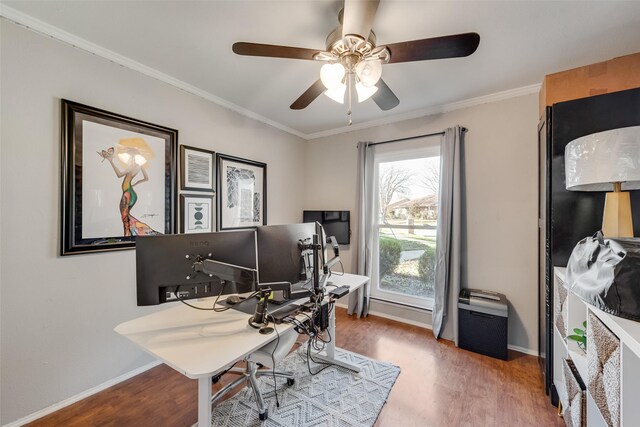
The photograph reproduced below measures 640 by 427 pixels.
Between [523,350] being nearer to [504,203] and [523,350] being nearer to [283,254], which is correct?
[504,203]

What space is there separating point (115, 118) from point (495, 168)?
3.39m

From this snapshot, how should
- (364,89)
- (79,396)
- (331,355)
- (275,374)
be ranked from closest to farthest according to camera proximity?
(364,89) < (79,396) < (275,374) < (331,355)

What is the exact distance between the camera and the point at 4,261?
1.46m

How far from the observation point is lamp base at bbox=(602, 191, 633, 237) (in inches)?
49.9

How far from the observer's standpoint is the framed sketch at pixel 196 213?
2305 millimetres

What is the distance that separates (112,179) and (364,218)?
2.54 m

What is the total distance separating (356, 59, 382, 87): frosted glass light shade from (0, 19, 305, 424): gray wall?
1831 millimetres

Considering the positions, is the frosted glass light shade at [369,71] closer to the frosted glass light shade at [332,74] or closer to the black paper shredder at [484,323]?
the frosted glass light shade at [332,74]

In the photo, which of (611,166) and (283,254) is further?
(283,254)

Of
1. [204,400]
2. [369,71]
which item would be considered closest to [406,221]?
[369,71]

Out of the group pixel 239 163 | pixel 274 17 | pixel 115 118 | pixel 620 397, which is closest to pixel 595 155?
pixel 620 397

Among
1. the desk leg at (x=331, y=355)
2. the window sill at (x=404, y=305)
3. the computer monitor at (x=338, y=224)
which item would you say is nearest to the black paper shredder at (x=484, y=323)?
the window sill at (x=404, y=305)

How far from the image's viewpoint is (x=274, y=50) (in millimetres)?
1354

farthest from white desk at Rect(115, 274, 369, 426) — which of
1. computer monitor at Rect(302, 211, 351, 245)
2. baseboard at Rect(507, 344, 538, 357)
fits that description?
baseboard at Rect(507, 344, 538, 357)
